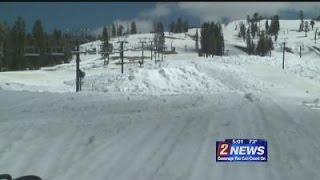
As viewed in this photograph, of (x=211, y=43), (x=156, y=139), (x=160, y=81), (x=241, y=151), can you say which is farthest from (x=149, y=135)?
(x=211, y=43)

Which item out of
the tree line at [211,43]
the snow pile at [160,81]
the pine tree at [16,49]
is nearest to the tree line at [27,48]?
the pine tree at [16,49]

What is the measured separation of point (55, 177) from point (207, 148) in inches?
134

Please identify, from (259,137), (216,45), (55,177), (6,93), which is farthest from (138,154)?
(216,45)

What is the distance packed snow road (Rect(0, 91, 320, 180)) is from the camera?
12.2 meters

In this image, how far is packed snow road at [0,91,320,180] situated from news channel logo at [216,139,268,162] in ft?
0.44

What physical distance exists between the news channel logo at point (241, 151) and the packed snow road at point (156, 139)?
0.44 feet

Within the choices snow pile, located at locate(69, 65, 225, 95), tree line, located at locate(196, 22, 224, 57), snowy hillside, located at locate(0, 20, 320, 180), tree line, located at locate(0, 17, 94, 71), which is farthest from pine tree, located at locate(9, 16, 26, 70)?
snowy hillside, located at locate(0, 20, 320, 180)

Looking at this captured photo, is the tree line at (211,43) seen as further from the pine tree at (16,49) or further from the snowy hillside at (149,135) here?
the snowy hillside at (149,135)

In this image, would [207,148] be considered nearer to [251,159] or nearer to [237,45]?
[251,159]

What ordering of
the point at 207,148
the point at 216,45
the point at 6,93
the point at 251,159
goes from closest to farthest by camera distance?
the point at 251,159, the point at 207,148, the point at 6,93, the point at 216,45

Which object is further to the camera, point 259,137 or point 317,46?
point 317,46

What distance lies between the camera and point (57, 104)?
62.1 feet

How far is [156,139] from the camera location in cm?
1401

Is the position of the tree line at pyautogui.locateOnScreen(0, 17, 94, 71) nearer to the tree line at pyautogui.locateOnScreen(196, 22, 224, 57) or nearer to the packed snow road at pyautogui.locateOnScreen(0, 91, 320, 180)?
the tree line at pyautogui.locateOnScreen(196, 22, 224, 57)
